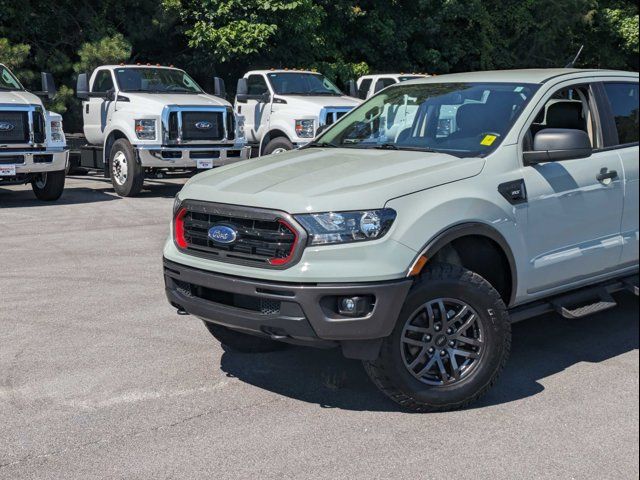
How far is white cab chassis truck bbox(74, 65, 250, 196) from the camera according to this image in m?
13.6

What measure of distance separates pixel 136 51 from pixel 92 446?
2024 cm

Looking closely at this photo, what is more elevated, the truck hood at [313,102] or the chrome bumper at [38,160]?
the truck hood at [313,102]

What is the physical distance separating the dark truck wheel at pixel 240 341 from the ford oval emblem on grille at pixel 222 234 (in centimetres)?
94

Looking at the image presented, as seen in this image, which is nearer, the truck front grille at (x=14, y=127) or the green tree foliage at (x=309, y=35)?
the truck front grille at (x=14, y=127)

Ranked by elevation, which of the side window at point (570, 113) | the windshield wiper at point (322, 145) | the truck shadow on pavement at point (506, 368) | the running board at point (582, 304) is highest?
the side window at point (570, 113)

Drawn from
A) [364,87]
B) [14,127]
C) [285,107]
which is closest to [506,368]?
[14,127]

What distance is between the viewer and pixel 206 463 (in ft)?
13.7

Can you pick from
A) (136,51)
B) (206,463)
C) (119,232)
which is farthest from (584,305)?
(136,51)

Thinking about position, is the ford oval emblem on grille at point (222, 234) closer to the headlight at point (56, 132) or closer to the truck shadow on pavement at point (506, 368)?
the truck shadow on pavement at point (506, 368)

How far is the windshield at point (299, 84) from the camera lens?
16109 millimetres

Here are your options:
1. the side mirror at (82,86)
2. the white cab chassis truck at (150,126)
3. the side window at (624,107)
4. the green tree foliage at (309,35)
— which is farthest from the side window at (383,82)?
the side window at (624,107)

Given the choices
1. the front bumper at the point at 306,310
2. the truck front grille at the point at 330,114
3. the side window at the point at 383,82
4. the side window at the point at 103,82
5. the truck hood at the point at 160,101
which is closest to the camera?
the front bumper at the point at 306,310

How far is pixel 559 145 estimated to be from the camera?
514cm

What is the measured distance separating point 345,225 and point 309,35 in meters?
20.2
